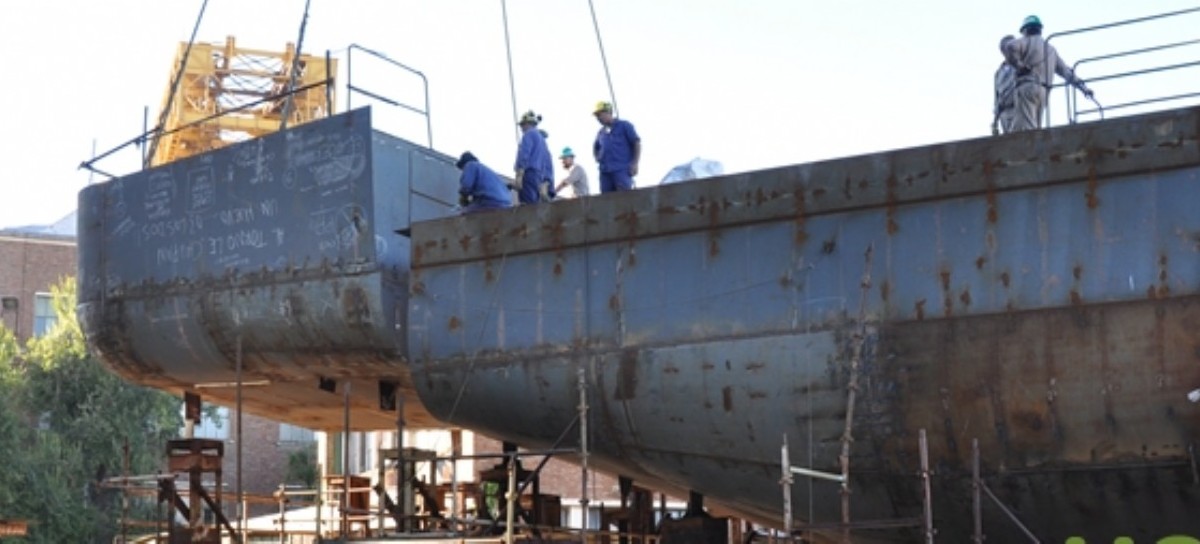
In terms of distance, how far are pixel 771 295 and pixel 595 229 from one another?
175 centimetres

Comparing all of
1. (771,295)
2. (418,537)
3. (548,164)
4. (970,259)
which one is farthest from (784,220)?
(418,537)

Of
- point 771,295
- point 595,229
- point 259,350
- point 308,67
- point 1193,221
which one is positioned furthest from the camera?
point 308,67

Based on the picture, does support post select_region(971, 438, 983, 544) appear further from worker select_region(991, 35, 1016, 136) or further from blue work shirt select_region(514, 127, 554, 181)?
blue work shirt select_region(514, 127, 554, 181)

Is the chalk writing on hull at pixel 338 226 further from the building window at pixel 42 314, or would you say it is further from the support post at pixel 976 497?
the building window at pixel 42 314

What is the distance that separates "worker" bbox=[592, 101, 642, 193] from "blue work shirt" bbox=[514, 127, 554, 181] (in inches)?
27.3

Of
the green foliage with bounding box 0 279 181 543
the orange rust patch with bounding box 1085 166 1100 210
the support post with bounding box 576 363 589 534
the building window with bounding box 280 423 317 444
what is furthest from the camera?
the building window with bounding box 280 423 317 444

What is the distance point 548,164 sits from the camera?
15.0 meters

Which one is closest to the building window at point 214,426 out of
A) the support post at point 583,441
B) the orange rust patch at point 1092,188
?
the support post at point 583,441

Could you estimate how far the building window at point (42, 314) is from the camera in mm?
50438

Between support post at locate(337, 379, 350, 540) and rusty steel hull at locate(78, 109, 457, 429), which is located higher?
rusty steel hull at locate(78, 109, 457, 429)

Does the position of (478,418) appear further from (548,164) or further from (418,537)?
(548,164)

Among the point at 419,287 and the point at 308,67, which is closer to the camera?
the point at 419,287

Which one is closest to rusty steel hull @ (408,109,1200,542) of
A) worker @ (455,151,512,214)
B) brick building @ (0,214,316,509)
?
worker @ (455,151,512,214)

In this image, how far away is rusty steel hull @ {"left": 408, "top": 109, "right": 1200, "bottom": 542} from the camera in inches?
434
